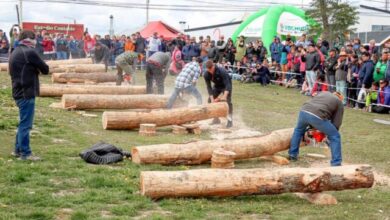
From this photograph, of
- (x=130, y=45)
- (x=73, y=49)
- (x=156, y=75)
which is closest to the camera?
(x=156, y=75)

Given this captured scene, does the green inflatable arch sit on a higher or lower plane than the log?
higher

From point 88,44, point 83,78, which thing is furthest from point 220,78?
point 88,44

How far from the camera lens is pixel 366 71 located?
1792cm

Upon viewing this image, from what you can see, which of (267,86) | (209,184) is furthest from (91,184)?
(267,86)

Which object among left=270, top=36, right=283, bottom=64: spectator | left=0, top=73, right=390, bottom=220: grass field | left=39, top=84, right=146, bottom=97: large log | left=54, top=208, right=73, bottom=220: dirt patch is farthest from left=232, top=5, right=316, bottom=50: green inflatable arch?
left=54, top=208, right=73, bottom=220: dirt patch

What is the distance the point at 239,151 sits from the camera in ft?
32.1

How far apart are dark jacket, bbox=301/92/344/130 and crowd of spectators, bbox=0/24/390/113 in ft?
3.28

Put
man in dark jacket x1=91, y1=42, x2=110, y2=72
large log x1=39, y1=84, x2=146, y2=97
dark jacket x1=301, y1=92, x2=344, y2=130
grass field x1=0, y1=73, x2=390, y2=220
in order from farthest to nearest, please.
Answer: man in dark jacket x1=91, y1=42, x2=110, y2=72 → large log x1=39, y1=84, x2=146, y2=97 → dark jacket x1=301, y1=92, x2=344, y2=130 → grass field x1=0, y1=73, x2=390, y2=220

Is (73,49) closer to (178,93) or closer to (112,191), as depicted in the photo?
(178,93)

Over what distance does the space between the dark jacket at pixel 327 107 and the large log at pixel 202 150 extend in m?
0.93

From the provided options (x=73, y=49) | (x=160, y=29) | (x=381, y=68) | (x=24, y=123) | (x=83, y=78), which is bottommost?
(x=83, y=78)

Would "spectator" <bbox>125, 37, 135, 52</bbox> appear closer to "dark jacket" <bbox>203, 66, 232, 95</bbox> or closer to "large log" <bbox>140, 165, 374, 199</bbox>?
"dark jacket" <bbox>203, 66, 232, 95</bbox>

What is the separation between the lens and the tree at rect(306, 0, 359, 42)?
28625 mm

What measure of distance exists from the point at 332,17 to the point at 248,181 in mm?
22834
